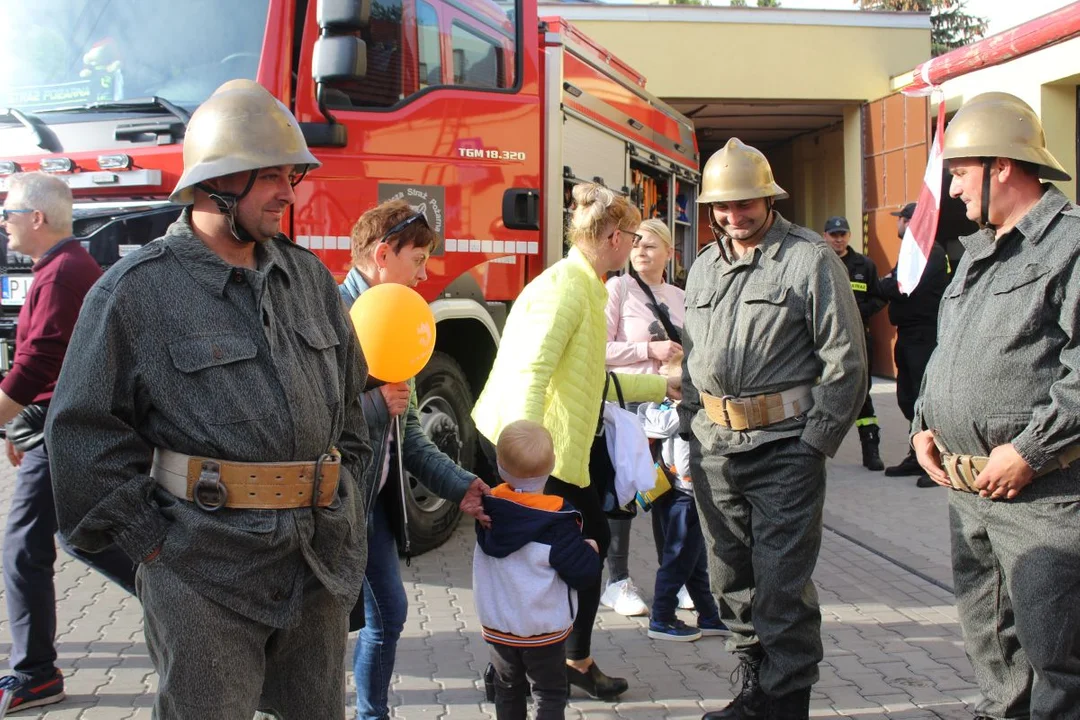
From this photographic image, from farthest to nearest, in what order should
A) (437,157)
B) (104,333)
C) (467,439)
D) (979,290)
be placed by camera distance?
(467,439)
(437,157)
(979,290)
(104,333)

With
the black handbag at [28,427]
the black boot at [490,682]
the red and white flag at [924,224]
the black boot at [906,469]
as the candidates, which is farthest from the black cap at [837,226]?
the black handbag at [28,427]

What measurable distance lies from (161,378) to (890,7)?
107ft

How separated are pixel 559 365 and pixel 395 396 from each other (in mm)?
771

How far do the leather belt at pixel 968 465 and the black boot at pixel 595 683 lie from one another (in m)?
1.56

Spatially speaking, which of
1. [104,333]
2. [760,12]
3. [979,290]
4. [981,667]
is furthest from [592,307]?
[760,12]

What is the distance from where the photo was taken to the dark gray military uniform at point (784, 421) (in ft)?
11.3

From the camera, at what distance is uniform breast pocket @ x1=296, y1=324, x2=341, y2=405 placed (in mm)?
2354

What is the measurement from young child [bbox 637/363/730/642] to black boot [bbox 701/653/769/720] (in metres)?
0.82

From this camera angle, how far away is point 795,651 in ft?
11.5

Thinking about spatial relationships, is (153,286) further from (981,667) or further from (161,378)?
(981,667)

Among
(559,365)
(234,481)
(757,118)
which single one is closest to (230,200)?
(234,481)

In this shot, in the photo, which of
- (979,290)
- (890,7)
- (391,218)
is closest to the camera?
(979,290)

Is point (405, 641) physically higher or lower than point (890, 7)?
lower

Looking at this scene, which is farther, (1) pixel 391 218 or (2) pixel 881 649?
(2) pixel 881 649
